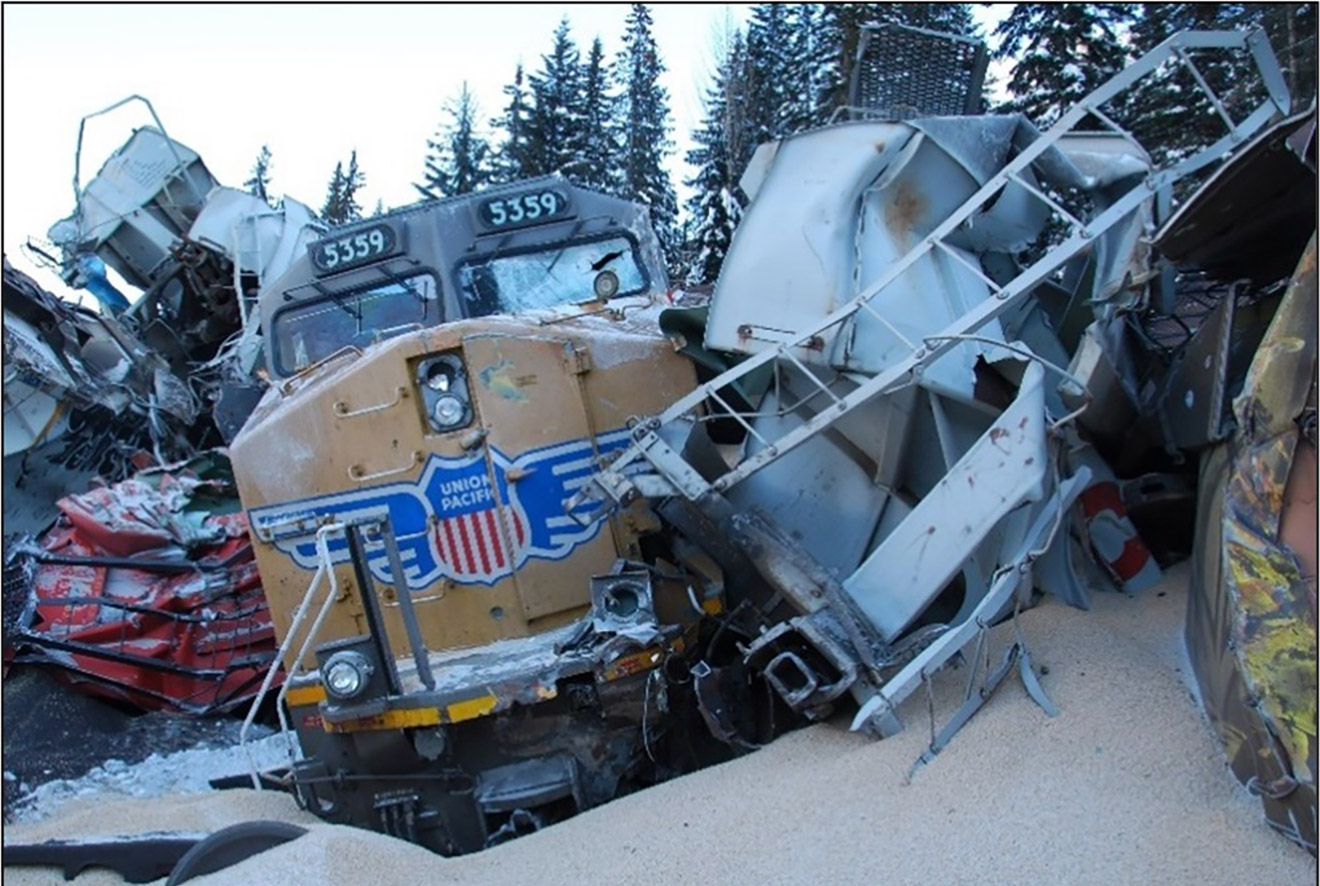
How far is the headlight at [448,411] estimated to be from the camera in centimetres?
463

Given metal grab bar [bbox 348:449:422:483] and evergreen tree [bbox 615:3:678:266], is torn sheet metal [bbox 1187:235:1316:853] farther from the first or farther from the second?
evergreen tree [bbox 615:3:678:266]

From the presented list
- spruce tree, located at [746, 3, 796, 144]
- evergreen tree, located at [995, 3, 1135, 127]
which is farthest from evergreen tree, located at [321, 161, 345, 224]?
evergreen tree, located at [995, 3, 1135, 127]

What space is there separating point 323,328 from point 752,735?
3.10m

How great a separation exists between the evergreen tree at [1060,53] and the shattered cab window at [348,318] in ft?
52.6

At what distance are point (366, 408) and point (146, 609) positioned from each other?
304cm

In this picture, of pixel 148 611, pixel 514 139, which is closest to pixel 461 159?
pixel 514 139

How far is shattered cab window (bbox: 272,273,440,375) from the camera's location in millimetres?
5750

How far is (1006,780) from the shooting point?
10.4 ft

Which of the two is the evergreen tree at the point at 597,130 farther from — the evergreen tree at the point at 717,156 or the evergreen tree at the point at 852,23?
the evergreen tree at the point at 852,23

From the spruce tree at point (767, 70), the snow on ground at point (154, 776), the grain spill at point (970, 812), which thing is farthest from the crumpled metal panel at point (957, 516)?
the spruce tree at point (767, 70)

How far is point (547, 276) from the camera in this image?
5.83m

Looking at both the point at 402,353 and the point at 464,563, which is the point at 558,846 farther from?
the point at 402,353

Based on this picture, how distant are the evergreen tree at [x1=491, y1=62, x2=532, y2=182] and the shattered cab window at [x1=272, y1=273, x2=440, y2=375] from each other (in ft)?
83.0

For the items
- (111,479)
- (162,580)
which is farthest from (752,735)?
(111,479)
